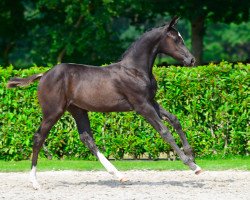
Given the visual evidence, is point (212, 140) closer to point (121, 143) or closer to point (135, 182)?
point (121, 143)

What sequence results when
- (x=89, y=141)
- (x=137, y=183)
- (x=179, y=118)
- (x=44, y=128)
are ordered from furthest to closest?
1. (x=179, y=118)
2. (x=89, y=141)
3. (x=137, y=183)
4. (x=44, y=128)

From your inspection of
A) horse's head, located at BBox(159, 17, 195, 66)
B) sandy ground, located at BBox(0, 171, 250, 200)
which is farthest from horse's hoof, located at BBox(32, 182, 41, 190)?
horse's head, located at BBox(159, 17, 195, 66)

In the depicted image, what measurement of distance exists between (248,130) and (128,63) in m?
4.07

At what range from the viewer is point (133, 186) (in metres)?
10.5

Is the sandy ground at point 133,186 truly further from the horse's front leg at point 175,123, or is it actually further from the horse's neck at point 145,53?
the horse's neck at point 145,53

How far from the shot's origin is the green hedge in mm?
13969

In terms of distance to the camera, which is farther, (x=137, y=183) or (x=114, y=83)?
(x=137, y=183)

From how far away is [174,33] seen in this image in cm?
1066

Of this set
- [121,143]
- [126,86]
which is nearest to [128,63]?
[126,86]

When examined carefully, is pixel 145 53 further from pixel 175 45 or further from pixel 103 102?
pixel 103 102

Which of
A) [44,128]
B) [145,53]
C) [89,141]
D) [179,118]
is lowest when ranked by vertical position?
[89,141]

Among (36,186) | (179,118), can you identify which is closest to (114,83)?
(36,186)

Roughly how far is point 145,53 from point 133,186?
6.25ft

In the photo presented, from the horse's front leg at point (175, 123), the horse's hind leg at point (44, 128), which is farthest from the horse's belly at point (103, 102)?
the horse's front leg at point (175, 123)
